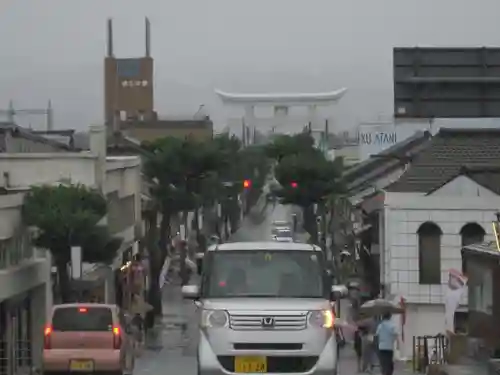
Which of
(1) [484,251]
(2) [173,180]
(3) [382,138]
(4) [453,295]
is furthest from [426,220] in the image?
(3) [382,138]

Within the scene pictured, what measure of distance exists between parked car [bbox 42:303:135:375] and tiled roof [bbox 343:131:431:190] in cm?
2143

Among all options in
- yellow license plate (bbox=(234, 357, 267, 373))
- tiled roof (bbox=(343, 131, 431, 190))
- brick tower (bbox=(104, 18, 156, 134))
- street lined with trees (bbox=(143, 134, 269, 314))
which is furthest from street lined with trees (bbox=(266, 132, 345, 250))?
brick tower (bbox=(104, 18, 156, 134))

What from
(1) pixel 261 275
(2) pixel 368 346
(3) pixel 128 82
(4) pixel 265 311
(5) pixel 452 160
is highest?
(3) pixel 128 82

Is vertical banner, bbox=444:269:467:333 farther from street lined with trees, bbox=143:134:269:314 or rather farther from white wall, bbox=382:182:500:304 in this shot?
street lined with trees, bbox=143:134:269:314

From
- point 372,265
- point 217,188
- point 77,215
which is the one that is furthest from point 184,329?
point 217,188

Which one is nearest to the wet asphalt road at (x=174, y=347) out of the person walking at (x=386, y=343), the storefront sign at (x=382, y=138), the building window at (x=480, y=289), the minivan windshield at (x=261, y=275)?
the person walking at (x=386, y=343)

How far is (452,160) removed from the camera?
3744cm

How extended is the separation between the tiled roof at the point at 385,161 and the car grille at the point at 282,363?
90.4 feet

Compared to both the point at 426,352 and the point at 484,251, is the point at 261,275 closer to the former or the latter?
the point at 484,251

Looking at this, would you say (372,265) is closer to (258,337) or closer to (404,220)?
(404,220)

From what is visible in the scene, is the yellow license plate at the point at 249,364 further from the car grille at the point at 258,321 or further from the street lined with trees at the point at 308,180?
the street lined with trees at the point at 308,180

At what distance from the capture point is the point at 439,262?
33.7 m

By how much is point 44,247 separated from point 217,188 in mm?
31968

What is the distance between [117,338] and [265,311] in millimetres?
8343
